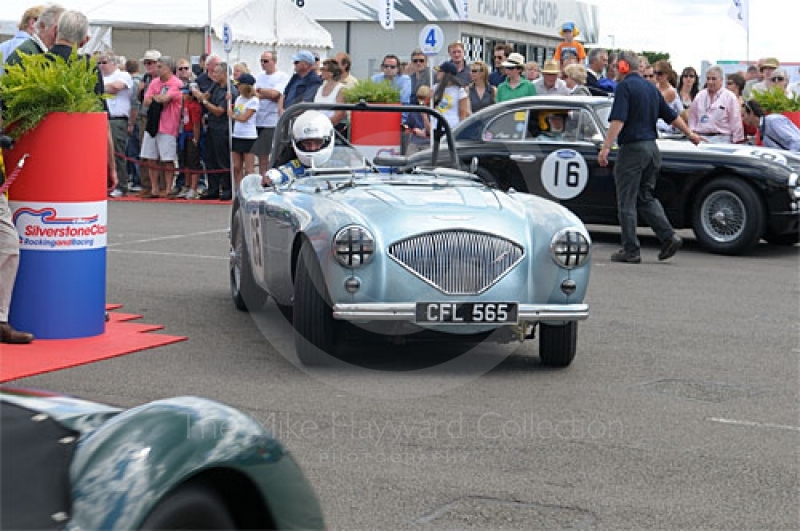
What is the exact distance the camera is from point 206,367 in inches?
307

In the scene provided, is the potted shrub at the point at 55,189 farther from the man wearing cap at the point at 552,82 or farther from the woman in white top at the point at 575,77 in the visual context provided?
the woman in white top at the point at 575,77

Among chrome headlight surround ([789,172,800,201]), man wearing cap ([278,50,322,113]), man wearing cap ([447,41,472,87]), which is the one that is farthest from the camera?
man wearing cap ([447,41,472,87])

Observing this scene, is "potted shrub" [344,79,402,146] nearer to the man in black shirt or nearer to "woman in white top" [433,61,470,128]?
"woman in white top" [433,61,470,128]

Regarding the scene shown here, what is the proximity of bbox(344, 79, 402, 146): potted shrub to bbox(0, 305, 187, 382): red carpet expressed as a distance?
4.43 meters

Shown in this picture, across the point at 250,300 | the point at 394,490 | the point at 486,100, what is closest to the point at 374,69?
the point at 486,100

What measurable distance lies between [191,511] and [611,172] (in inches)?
469

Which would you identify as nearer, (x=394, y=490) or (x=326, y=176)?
(x=394, y=490)

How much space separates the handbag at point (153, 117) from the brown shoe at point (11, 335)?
12.4 metres

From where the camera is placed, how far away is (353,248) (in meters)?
7.46

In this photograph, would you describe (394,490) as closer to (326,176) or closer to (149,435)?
(149,435)

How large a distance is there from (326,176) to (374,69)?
1499 inches

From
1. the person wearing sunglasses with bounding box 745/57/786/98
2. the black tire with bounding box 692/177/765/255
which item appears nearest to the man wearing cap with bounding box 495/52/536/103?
the person wearing sunglasses with bounding box 745/57/786/98

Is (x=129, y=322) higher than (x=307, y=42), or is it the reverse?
(x=307, y=42)

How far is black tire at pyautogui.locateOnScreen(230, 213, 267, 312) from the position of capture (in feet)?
31.6
